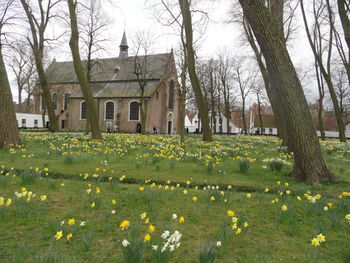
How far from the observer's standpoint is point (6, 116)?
924cm

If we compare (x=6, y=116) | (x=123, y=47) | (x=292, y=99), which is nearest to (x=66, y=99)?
(x=123, y=47)

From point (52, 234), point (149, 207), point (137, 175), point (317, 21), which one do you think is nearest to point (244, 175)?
point (137, 175)

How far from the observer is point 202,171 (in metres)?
6.37

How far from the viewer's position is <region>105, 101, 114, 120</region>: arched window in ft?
148

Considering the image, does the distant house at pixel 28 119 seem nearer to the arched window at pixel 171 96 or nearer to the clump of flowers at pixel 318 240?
the arched window at pixel 171 96

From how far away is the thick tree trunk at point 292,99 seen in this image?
5449 millimetres

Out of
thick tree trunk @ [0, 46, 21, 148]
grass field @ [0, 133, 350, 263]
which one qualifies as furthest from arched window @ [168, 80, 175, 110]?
grass field @ [0, 133, 350, 263]

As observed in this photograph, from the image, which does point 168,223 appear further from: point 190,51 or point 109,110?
point 109,110

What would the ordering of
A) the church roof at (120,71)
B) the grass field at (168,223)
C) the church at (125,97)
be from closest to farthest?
the grass field at (168,223) → the church at (125,97) → the church roof at (120,71)

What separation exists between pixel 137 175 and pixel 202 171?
5.43ft

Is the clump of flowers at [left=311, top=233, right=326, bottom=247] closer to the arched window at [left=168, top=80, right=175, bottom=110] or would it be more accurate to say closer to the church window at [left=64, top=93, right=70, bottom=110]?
the arched window at [left=168, top=80, right=175, bottom=110]

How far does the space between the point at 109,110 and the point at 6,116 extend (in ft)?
120

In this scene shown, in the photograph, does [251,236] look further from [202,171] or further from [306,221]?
[202,171]

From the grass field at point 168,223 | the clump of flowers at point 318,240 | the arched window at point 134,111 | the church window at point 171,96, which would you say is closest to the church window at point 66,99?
the arched window at point 134,111
